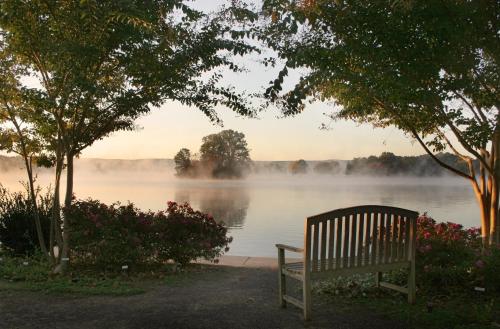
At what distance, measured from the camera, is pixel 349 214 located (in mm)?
4516

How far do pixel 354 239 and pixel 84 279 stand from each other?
352 centimetres

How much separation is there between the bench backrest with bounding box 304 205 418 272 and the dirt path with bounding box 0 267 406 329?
20.6 inches

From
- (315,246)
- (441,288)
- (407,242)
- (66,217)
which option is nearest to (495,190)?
(441,288)

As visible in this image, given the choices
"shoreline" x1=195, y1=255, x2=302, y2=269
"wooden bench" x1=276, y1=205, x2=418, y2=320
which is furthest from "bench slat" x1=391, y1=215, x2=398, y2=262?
"shoreline" x1=195, y1=255, x2=302, y2=269

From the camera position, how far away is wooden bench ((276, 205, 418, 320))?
4.41 metres

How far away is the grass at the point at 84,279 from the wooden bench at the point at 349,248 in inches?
77.2

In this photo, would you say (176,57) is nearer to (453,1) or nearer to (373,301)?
(453,1)

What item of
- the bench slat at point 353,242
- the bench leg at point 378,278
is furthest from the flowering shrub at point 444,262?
the bench slat at point 353,242

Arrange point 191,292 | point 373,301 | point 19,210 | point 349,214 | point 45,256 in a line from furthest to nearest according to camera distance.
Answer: point 19,210
point 45,256
point 191,292
point 373,301
point 349,214

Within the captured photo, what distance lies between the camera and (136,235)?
6.82m

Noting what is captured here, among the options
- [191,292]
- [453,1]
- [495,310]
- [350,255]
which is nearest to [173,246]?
[191,292]

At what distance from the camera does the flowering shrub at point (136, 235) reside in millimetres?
6703

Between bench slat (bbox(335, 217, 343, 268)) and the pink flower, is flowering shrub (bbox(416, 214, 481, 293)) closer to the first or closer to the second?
the pink flower

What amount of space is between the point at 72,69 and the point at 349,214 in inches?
155
